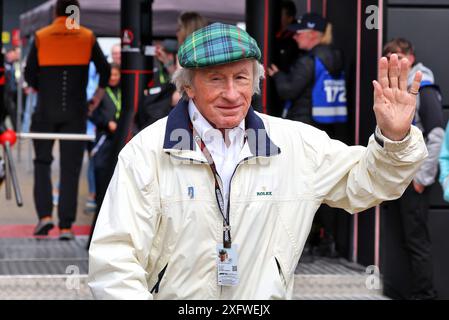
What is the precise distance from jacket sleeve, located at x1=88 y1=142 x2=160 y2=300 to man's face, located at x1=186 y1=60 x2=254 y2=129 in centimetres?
30

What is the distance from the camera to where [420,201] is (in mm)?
7211

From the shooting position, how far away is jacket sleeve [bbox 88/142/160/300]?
320 cm

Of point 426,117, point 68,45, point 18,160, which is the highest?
point 68,45

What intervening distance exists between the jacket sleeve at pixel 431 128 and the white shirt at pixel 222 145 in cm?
365

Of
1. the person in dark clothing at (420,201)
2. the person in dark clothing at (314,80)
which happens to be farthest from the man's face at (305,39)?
the person in dark clothing at (420,201)

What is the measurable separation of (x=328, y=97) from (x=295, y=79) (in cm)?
31

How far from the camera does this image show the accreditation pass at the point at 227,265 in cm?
338

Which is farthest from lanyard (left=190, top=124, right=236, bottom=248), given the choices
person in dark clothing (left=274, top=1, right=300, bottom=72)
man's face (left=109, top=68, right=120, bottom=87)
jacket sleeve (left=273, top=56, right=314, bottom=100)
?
man's face (left=109, top=68, right=120, bottom=87)

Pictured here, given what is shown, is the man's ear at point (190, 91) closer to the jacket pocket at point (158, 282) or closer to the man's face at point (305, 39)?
the jacket pocket at point (158, 282)

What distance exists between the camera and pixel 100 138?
34.2 ft

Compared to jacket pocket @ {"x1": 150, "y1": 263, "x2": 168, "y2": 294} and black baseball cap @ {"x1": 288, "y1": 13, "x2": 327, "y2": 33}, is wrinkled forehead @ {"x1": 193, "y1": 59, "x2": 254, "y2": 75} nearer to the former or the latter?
jacket pocket @ {"x1": 150, "y1": 263, "x2": 168, "y2": 294}

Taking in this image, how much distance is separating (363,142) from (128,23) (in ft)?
6.65
